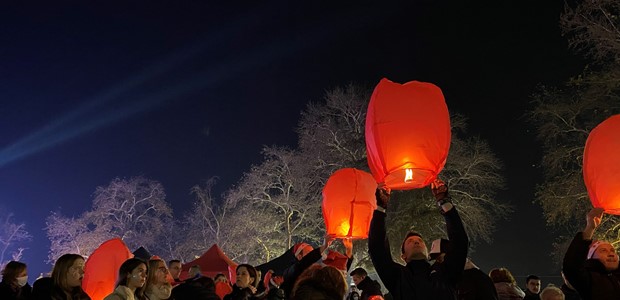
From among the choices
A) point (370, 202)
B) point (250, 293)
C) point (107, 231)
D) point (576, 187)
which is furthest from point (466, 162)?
point (107, 231)

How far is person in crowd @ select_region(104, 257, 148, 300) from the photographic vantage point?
4.50m

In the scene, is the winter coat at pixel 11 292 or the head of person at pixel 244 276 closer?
the winter coat at pixel 11 292

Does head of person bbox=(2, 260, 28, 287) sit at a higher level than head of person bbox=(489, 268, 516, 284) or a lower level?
higher

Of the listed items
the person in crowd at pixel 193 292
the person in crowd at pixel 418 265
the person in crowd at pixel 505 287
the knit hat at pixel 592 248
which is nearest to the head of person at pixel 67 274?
the person in crowd at pixel 193 292

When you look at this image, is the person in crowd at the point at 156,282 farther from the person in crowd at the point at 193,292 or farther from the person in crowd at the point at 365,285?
the person in crowd at the point at 365,285

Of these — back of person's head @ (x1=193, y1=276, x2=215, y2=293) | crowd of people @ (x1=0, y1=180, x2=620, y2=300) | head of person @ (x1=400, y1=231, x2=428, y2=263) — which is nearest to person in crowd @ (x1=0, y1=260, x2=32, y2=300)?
crowd of people @ (x1=0, y1=180, x2=620, y2=300)

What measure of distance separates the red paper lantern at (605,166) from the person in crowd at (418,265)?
1804 millimetres

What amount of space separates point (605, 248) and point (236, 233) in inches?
1135

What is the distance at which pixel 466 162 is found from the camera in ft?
77.2

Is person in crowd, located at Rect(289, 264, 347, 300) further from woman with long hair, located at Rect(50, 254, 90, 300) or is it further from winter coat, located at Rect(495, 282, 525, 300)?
winter coat, located at Rect(495, 282, 525, 300)

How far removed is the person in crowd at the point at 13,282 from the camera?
5469 millimetres

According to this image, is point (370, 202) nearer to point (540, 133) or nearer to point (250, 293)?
point (250, 293)

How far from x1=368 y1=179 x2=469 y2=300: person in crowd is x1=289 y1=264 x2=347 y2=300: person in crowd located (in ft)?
5.26

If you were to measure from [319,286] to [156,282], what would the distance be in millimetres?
2892
